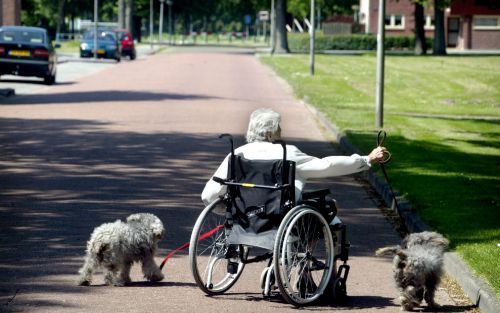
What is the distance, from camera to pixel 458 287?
8.15m

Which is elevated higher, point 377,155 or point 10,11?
point 10,11

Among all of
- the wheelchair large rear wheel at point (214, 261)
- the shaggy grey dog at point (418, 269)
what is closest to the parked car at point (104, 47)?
the wheelchair large rear wheel at point (214, 261)

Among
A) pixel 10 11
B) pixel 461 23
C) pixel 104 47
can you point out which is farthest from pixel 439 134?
pixel 461 23

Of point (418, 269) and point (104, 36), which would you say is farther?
point (104, 36)

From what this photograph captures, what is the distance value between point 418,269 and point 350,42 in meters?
79.1

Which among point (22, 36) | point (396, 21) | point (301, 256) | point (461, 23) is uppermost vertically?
point (396, 21)

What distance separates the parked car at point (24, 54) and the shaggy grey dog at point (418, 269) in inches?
1071

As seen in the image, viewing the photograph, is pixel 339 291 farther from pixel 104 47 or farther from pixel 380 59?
pixel 104 47

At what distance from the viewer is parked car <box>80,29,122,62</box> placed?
57500 millimetres

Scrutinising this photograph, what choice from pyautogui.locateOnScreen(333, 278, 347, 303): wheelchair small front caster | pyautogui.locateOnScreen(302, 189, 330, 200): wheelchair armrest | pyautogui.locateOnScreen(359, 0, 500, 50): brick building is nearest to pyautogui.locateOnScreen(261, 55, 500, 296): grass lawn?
pyautogui.locateOnScreen(333, 278, 347, 303): wheelchair small front caster

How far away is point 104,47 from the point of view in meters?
57.7

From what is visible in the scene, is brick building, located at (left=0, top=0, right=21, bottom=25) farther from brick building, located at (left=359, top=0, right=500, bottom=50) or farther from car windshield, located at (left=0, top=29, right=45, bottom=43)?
brick building, located at (left=359, top=0, right=500, bottom=50)

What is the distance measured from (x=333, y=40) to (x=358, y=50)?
221 cm

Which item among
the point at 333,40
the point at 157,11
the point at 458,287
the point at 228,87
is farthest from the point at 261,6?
the point at 458,287
